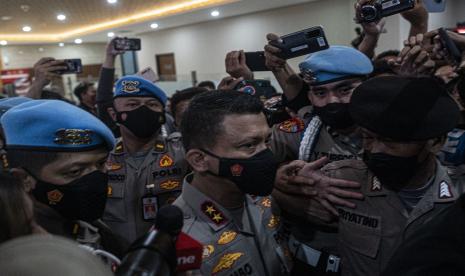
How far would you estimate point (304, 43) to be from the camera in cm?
168

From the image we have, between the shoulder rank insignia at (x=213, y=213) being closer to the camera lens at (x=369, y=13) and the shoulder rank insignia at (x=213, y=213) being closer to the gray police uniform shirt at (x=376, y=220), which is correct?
the gray police uniform shirt at (x=376, y=220)

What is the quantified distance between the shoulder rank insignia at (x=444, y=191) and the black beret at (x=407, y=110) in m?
0.18

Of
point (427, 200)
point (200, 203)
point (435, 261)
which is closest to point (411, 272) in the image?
point (435, 261)

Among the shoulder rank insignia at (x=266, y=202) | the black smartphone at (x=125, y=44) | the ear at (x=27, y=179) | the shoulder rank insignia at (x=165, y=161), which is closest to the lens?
the ear at (x=27, y=179)

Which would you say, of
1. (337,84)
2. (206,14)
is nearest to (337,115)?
(337,84)

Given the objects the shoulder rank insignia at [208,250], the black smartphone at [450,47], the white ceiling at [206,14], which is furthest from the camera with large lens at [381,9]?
the white ceiling at [206,14]

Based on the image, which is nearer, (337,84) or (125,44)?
(337,84)

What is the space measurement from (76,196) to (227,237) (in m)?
0.51

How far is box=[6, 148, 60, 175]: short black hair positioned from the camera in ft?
3.99

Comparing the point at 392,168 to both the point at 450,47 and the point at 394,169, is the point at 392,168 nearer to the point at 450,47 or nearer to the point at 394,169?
the point at 394,169

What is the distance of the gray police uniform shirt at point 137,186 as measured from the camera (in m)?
2.01

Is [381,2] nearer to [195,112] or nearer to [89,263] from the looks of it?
[195,112]

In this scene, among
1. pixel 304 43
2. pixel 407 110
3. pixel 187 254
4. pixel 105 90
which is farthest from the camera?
pixel 105 90

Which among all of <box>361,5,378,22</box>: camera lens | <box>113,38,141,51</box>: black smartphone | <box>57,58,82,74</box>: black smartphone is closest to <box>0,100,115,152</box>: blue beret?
<box>361,5,378,22</box>: camera lens
